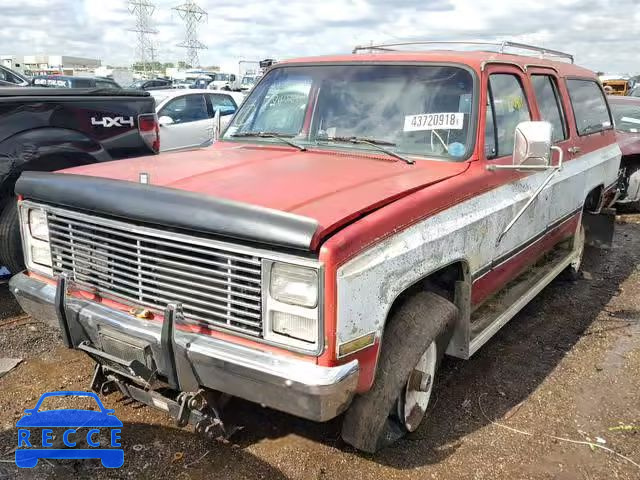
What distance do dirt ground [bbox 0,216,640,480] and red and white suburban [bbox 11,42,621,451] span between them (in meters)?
0.26

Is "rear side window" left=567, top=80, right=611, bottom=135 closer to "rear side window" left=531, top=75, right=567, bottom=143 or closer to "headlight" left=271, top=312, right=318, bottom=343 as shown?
"rear side window" left=531, top=75, right=567, bottom=143

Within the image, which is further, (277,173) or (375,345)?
(277,173)

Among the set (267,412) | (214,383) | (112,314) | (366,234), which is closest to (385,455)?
(267,412)

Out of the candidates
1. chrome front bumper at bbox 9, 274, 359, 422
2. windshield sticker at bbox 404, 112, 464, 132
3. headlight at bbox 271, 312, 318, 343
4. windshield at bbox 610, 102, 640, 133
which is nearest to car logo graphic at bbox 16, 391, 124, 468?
chrome front bumper at bbox 9, 274, 359, 422

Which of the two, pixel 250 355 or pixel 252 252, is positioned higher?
pixel 252 252

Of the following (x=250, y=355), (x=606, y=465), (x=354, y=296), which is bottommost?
(x=606, y=465)

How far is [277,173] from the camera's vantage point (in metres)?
3.09

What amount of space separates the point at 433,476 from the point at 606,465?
→ 926 millimetres

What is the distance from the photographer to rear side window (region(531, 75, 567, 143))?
4.50 m

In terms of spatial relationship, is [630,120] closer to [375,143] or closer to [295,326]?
[375,143]

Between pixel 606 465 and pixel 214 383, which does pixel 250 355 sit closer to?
pixel 214 383

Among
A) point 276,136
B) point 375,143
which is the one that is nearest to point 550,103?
point 375,143

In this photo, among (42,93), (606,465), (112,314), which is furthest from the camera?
(42,93)

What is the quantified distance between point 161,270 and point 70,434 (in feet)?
3.88
